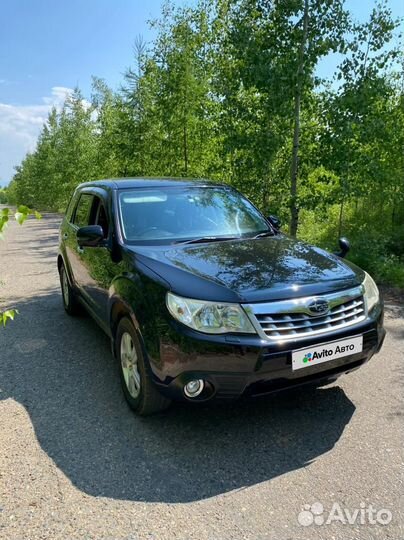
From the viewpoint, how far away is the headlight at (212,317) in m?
2.59

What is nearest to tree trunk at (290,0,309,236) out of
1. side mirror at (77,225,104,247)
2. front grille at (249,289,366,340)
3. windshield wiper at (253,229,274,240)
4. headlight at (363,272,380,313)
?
windshield wiper at (253,229,274,240)

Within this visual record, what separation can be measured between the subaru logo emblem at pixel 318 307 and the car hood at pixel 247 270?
0.22 ft

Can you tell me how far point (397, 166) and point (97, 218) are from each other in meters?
8.95

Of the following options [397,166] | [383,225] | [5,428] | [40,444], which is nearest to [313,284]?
[40,444]

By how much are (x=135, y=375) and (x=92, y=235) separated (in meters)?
1.21

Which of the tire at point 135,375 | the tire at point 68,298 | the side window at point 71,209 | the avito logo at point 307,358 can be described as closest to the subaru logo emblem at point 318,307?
the avito logo at point 307,358

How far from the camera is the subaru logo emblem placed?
2.71 metres

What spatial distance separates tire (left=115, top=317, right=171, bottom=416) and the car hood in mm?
531

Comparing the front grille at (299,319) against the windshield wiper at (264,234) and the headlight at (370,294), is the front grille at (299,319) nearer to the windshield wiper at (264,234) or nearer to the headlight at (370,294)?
the headlight at (370,294)

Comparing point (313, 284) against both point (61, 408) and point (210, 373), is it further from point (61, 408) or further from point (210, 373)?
point (61, 408)

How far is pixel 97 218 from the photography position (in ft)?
14.2

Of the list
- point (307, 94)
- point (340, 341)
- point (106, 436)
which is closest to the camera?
point (340, 341)

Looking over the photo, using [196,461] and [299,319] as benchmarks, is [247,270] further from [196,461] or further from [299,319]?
[196,461]

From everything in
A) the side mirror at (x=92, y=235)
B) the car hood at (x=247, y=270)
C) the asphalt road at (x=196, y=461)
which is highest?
the side mirror at (x=92, y=235)
